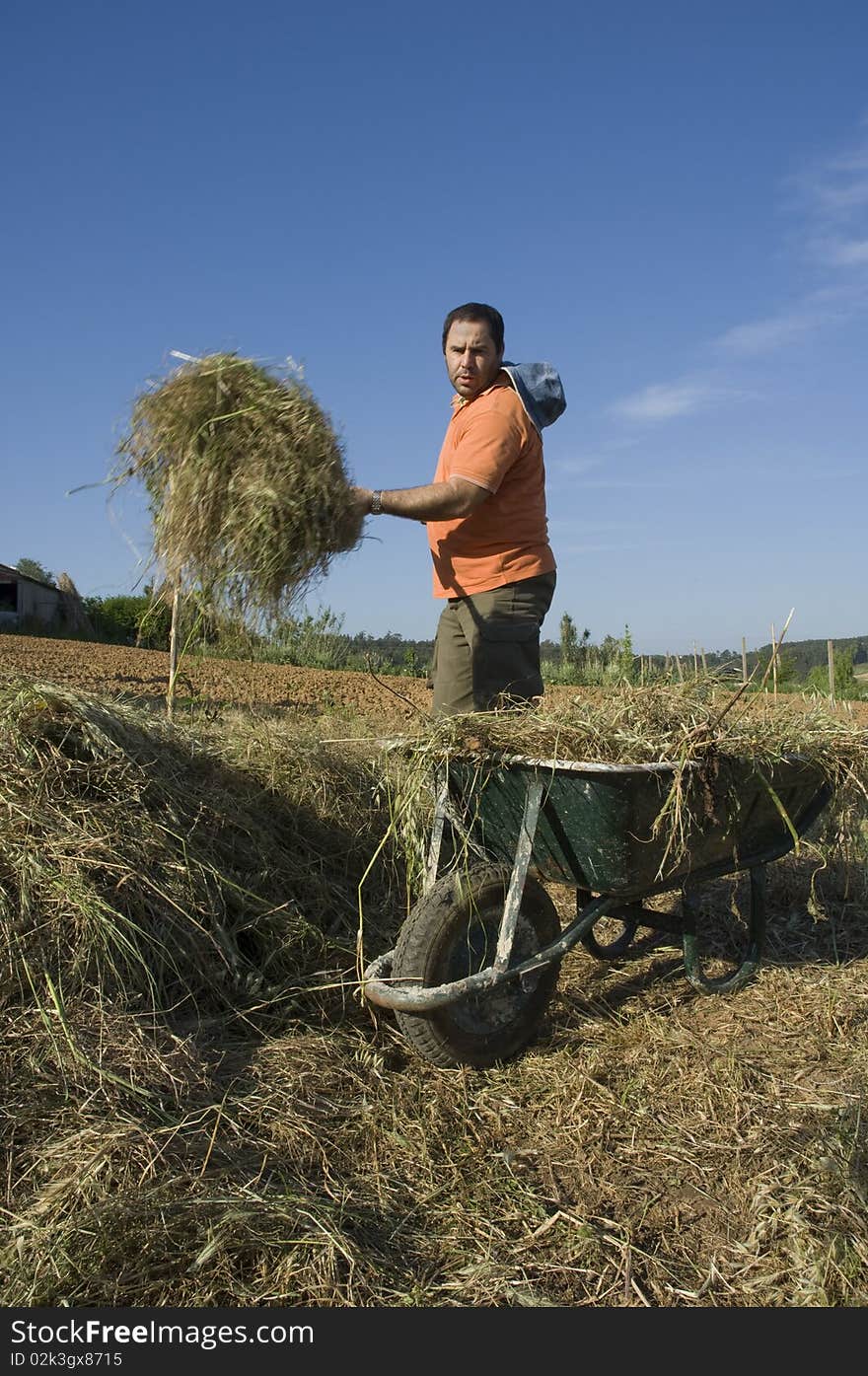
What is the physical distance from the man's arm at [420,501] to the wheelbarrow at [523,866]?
0.69 meters

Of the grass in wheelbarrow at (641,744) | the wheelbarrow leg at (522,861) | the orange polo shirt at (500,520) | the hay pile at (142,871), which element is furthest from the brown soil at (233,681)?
the wheelbarrow leg at (522,861)

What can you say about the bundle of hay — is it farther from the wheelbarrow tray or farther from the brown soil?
the brown soil

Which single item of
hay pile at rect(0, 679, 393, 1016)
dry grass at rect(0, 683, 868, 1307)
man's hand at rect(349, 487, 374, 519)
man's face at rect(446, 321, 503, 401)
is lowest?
dry grass at rect(0, 683, 868, 1307)

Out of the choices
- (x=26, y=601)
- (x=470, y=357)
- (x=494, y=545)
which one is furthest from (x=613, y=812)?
(x=26, y=601)

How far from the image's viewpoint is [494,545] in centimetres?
298

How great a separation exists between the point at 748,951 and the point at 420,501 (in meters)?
1.95

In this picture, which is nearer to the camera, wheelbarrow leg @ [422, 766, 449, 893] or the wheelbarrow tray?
the wheelbarrow tray

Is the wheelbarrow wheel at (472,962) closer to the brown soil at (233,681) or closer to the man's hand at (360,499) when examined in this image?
the man's hand at (360,499)

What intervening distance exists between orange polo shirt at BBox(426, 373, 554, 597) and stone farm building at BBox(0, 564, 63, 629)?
19.6 m

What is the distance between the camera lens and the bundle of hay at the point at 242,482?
8.27 ft

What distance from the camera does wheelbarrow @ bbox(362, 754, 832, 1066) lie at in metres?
2.44

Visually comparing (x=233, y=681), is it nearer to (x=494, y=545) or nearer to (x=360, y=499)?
(x=494, y=545)

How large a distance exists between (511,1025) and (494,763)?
0.74m

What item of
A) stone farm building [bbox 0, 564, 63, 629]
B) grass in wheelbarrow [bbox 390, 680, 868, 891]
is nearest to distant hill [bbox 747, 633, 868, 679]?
grass in wheelbarrow [bbox 390, 680, 868, 891]
